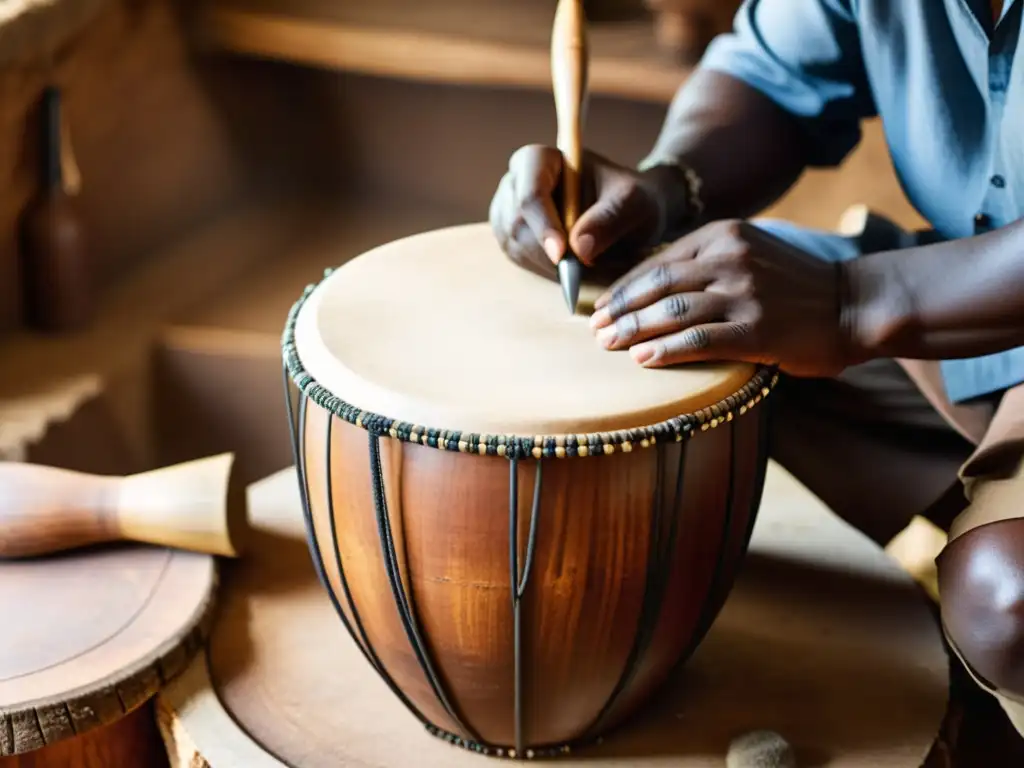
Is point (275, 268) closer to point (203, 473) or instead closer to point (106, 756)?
point (203, 473)

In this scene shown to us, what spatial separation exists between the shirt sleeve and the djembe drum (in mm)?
469

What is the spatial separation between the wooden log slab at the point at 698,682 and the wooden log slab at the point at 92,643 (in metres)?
0.04

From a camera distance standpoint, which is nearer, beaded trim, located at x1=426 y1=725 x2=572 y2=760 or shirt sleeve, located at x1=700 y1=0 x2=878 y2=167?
beaded trim, located at x1=426 y1=725 x2=572 y2=760

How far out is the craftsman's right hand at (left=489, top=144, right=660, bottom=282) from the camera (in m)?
1.14

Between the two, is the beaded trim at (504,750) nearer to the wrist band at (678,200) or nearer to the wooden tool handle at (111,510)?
the wooden tool handle at (111,510)

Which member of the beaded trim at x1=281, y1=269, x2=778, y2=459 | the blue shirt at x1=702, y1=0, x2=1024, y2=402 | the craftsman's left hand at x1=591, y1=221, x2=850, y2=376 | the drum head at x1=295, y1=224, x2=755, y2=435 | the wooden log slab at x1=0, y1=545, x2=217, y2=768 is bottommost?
the wooden log slab at x1=0, y1=545, x2=217, y2=768

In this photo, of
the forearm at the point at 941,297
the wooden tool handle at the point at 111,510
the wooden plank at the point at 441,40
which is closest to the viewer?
the forearm at the point at 941,297

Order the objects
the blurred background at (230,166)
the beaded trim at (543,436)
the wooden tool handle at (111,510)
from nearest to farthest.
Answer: the beaded trim at (543,436)
the wooden tool handle at (111,510)
the blurred background at (230,166)

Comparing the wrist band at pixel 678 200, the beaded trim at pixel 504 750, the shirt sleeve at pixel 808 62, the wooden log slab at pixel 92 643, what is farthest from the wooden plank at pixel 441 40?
the beaded trim at pixel 504 750

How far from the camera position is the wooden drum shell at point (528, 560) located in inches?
39.6

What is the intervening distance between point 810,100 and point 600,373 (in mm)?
602

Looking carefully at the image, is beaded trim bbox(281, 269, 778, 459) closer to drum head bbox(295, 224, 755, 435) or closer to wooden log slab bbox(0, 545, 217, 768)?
drum head bbox(295, 224, 755, 435)

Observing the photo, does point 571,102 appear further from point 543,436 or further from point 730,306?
point 543,436

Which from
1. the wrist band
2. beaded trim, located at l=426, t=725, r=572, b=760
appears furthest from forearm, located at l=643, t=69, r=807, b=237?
beaded trim, located at l=426, t=725, r=572, b=760
